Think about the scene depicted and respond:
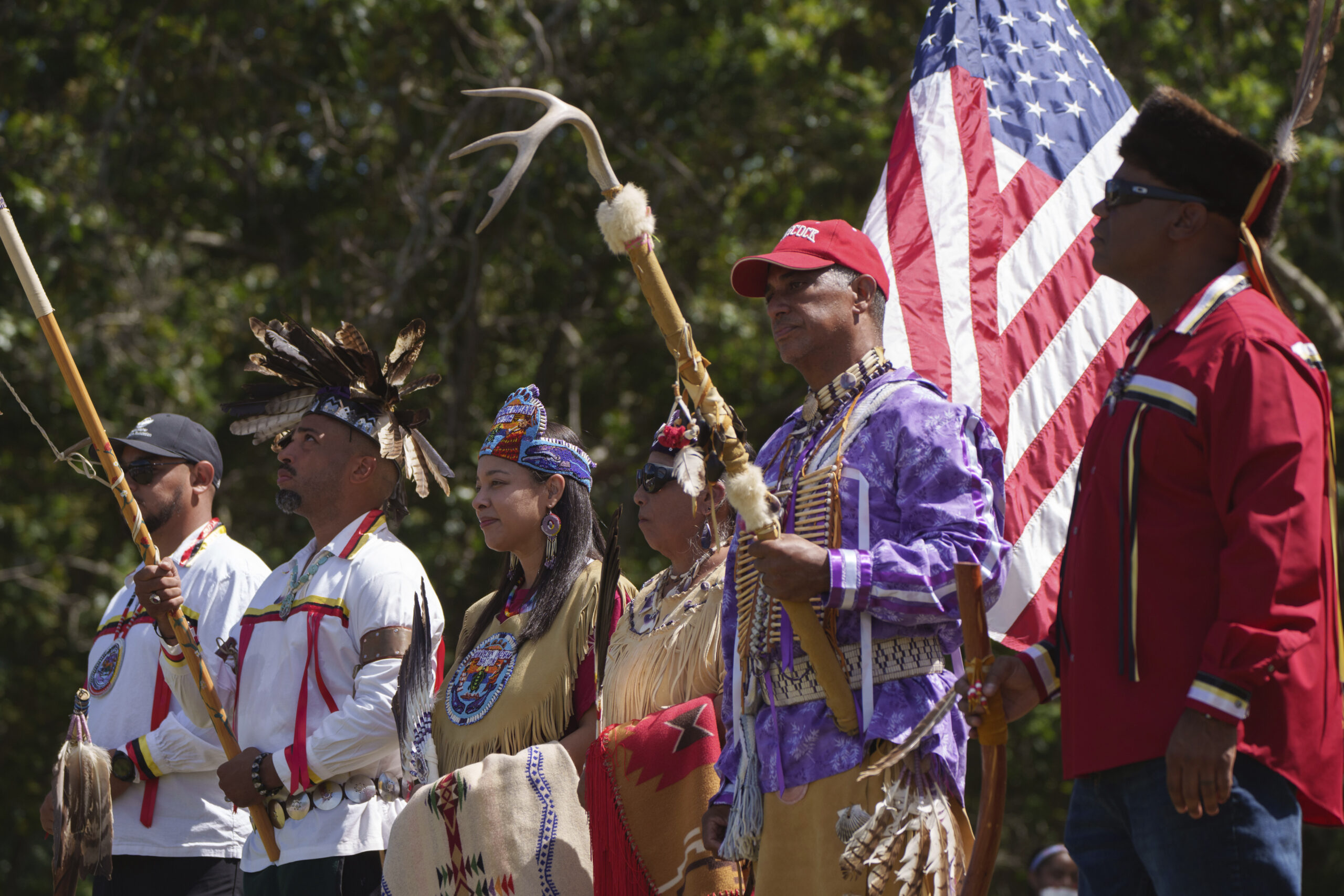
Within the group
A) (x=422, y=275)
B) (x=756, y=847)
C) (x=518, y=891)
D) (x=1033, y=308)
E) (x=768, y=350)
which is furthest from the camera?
(x=768, y=350)

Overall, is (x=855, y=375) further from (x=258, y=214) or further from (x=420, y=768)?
(x=258, y=214)

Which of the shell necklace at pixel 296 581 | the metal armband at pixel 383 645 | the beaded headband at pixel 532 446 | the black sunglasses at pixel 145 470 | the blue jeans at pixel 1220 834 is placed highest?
the blue jeans at pixel 1220 834

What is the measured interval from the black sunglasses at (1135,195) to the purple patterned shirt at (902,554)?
0.72 meters

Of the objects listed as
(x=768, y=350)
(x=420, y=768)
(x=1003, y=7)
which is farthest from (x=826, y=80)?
(x=420, y=768)

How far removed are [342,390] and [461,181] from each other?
6.21 m

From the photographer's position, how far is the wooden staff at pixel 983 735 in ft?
9.50

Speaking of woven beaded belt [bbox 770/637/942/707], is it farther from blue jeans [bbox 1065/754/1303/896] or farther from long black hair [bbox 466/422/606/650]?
long black hair [bbox 466/422/606/650]

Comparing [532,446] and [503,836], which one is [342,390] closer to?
[532,446]

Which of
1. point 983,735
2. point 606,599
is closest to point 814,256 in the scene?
point 983,735

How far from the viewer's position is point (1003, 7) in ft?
18.1

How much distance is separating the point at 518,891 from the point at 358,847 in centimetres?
61

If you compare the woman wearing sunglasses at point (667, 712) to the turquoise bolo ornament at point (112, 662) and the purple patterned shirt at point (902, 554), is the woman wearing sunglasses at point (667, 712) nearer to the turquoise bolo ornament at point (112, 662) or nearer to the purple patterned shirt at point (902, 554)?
the purple patterned shirt at point (902, 554)

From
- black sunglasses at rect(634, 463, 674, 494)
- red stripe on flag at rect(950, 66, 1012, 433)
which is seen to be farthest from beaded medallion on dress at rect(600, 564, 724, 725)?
red stripe on flag at rect(950, 66, 1012, 433)

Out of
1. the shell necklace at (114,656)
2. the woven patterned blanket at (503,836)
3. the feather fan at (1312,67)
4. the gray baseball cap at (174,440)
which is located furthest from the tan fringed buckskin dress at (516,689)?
the feather fan at (1312,67)
